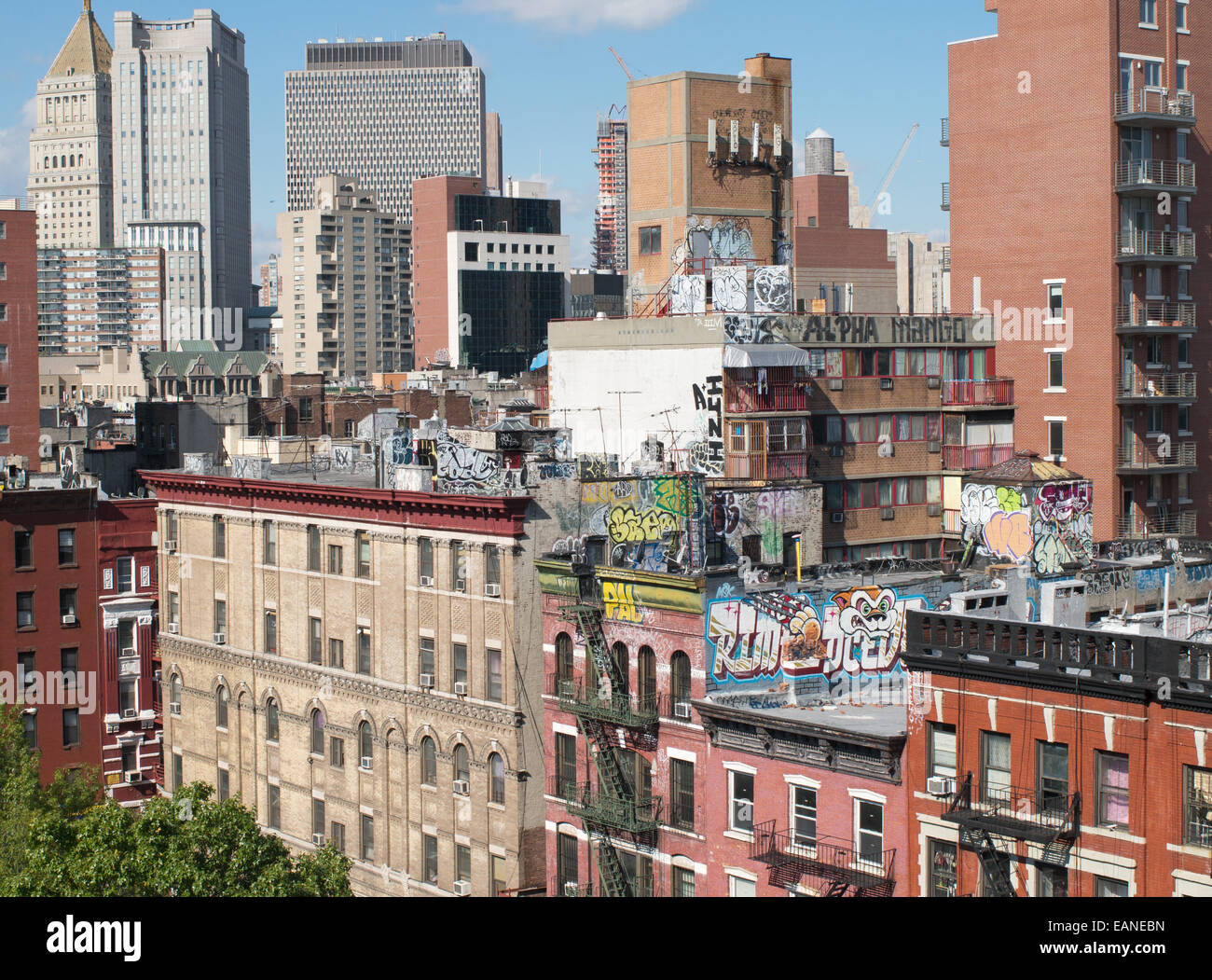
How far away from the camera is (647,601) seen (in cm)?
4656

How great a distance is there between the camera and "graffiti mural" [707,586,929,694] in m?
45.1

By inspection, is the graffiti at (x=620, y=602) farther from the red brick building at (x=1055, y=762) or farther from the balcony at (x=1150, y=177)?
the balcony at (x=1150, y=177)

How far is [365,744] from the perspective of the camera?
2343 inches

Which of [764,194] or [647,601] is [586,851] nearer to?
[647,601]

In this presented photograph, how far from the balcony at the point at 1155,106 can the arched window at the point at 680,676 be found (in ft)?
143

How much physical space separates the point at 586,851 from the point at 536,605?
8.06 m

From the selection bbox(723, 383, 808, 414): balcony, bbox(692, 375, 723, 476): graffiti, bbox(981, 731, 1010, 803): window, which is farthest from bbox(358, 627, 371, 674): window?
bbox(981, 731, 1010, 803): window

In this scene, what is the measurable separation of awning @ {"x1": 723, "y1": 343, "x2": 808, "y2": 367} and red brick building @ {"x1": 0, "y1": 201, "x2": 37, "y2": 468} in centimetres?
5882

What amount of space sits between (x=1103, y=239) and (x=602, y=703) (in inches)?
1664

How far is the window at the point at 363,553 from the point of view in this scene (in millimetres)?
59503

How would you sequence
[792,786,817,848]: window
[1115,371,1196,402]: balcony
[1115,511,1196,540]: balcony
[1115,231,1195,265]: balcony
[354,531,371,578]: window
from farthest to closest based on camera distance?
[1115,511,1196,540]: balcony, [1115,371,1196,402]: balcony, [1115,231,1195,265]: balcony, [354,531,371,578]: window, [792,786,817,848]: window

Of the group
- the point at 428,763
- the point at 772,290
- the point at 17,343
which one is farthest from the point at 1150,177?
the point at 17,343

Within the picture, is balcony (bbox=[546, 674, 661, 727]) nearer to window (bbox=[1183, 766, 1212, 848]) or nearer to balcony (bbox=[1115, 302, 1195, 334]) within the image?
window (bbox=[1183, 766, 1212, 848])
